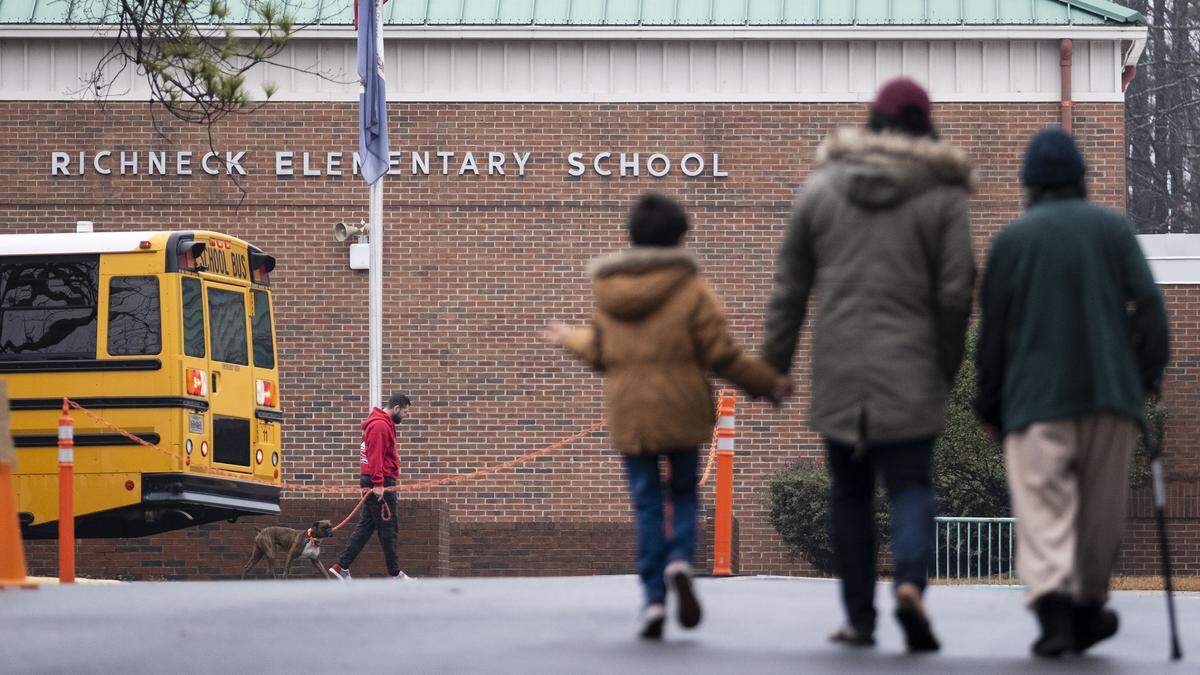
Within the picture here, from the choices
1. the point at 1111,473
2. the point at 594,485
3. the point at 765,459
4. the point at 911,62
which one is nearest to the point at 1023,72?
the point at 911,62

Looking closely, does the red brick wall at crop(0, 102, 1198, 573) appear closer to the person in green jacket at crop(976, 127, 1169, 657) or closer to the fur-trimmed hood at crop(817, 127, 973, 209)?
the person in green jacket at crop(976, 127, 1169, 657)

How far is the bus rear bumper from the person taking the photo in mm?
17094

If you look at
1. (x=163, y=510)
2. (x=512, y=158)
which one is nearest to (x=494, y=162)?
(x=512, y=158)

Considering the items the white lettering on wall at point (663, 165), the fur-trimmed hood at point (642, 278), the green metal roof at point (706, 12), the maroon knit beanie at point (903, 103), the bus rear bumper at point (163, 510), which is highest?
the green metal roof at point (706, 12)

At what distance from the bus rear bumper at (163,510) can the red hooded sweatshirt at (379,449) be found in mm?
1253

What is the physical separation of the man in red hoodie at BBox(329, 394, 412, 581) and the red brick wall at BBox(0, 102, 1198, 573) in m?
5.32

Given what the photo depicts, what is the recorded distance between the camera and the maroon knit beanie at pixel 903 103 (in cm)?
668

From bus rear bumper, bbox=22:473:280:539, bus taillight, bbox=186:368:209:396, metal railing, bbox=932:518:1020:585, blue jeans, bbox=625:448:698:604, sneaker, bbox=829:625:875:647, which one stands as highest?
bus taillight, bbox=186:368:209:396

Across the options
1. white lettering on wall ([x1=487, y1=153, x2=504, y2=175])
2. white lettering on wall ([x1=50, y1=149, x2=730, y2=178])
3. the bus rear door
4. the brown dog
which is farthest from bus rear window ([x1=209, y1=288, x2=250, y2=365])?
white lettering on wall ([x1=487, y1=153, x2=504, y2=175])

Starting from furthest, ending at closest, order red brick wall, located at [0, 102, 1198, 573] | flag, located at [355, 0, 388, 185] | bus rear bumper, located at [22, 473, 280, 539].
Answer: red brick wall, located at [0, 102, 1198, 573] → flag, located at [355, 0, 388, 185] → bus rear bumper, located at [22, 473, 280, 539]

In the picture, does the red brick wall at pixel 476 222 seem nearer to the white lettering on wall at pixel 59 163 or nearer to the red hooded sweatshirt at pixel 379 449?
the white lettering on wall at pixel 59 163

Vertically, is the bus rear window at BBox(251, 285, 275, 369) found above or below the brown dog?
above

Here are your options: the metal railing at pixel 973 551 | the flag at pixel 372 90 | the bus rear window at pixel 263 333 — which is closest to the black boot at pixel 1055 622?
the metal railing at pixel 973 551

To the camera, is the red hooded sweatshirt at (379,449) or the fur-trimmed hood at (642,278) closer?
the fur-trimmed hood at (642,278)
